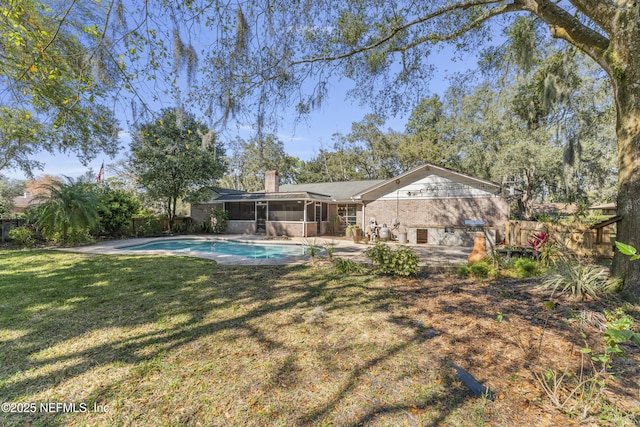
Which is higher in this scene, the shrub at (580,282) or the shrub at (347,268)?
the shrub at (580,282)

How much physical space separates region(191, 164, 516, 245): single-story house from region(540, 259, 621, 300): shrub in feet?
22.0

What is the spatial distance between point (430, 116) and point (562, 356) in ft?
98.7

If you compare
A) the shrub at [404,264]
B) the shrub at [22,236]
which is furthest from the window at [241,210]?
the shrub at [404,264]

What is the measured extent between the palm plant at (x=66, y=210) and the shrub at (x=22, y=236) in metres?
0.81

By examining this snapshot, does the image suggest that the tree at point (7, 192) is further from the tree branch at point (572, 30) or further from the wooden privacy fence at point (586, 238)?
the wooden privacy fence at point (586, 238)

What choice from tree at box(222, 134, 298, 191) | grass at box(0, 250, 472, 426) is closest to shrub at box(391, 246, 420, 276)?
grass at box(0, 250, 472, 426)

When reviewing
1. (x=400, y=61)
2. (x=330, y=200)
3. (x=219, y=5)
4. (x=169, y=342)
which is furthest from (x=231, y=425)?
(x=330, y=200)

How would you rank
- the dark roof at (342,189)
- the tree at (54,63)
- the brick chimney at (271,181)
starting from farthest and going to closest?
the brick chimney at (271,181), the dark roof at (342,189), the tree at (54,63)

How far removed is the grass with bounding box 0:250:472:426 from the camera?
7.22 ft

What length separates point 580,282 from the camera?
4211mm

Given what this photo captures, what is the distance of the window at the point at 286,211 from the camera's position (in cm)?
1644

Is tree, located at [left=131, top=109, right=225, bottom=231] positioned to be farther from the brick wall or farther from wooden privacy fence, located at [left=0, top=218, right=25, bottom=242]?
the brick wall

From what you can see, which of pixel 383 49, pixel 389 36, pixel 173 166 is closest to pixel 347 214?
pixel 173 166

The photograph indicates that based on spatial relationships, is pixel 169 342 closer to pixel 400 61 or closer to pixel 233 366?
pixel 233 366
